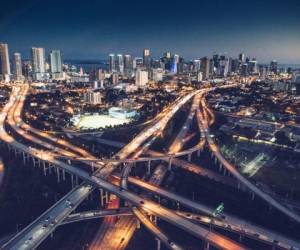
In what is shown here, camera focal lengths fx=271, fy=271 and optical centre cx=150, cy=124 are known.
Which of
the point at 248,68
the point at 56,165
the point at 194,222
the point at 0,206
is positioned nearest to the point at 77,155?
the point at 56,165

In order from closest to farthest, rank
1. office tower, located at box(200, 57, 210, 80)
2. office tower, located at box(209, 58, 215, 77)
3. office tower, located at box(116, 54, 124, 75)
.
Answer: office tower, located at box(200, 57, 210, 80)
office tower, located at box(209, 58, 215, 77)
office tower, located at box(116, 54, 124, 75)

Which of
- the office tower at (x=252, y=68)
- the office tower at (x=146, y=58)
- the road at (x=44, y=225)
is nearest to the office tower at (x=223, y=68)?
the office tower at (x=252, y=68)

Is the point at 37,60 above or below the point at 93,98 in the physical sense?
above

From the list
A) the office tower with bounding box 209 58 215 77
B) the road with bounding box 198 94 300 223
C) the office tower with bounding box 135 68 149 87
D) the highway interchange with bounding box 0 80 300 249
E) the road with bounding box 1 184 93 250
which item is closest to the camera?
the road with bounding box 1 184 93 250

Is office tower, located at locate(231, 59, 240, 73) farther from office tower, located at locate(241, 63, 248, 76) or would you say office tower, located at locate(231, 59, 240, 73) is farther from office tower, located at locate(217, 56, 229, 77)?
office tower, located at locate(241, 63, 248, 76)

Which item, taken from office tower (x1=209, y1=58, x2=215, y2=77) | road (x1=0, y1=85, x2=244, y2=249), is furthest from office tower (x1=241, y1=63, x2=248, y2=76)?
road (x1=0, y1=85, x2=244, y2=249)

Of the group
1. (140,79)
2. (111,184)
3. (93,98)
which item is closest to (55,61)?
(140,79)

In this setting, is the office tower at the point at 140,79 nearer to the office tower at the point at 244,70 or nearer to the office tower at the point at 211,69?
the office tower at the point at 211,69

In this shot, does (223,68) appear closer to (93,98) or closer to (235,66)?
(235,66)

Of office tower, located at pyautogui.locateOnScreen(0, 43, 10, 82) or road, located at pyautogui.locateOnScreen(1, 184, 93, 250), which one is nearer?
road, located at pyautogui.locateOnScreen(1, 184, 93, 250)

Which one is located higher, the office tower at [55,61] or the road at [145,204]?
the office tower at [55,61]

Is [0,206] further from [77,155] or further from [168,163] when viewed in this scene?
[168,163]
